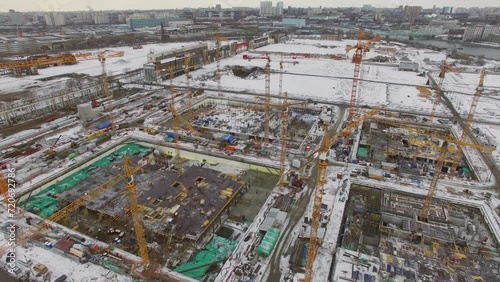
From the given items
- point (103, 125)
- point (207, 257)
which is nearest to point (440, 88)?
point (207, 257)

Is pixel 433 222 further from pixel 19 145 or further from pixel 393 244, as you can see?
pixel 19 145

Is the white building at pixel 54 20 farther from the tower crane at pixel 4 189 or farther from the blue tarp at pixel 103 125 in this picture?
the tower crane at pixel 4 189

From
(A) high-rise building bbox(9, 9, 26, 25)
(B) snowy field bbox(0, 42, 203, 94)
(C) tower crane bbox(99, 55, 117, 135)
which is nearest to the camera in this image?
(C) tower crane bbox(99, 55, 117, 135)

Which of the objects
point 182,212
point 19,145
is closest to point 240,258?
point 182,212

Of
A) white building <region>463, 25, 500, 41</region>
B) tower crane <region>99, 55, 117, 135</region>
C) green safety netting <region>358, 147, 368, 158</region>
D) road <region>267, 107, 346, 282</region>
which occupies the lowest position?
road <region>267, 107, 346, 282</region>

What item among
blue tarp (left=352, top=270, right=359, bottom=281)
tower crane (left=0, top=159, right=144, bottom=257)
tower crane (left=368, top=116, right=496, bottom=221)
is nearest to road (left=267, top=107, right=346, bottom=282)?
blue tarp (left=352, top=270, right=359, bottom=281)

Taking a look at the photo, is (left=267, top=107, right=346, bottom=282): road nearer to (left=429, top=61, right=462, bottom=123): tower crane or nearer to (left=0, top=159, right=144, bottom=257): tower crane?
(left=0, top=159, right=144, bottom=257): tower crane
